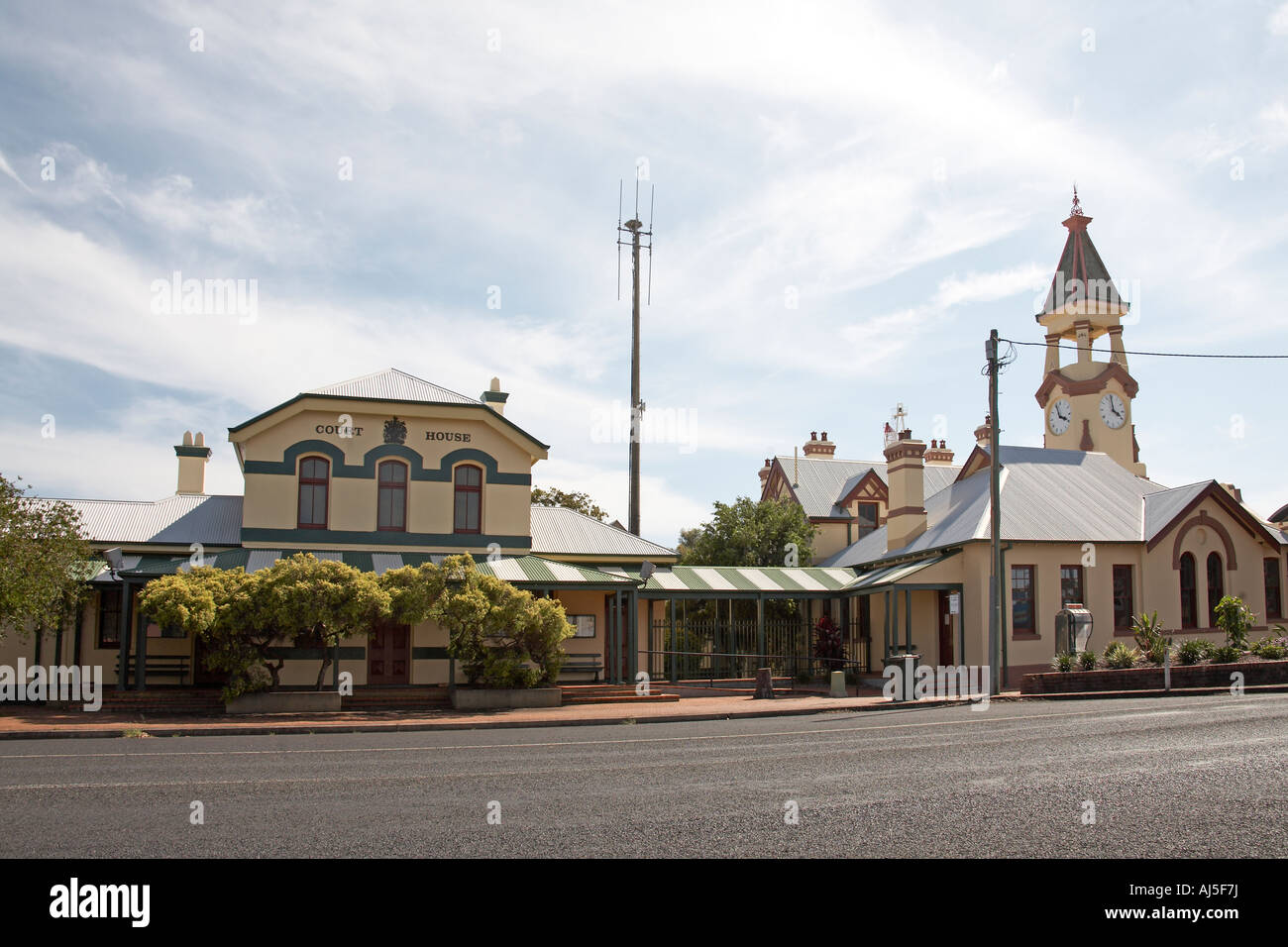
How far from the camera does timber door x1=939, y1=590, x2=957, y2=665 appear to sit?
2809cm

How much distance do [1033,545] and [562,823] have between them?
21146mm

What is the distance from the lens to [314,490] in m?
25.8

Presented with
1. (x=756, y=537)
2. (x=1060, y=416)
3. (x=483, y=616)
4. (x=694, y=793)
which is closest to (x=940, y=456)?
(x=1060, y=416)

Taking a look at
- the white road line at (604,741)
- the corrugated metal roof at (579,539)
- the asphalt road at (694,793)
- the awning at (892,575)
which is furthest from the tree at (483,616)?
the awning at (892,575)

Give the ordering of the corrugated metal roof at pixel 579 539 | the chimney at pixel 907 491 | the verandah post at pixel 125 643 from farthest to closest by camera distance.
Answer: the chimney at pixel 907 491, the corrugated metal roof at pixel 579 539, the verandah post at pixel 125 643

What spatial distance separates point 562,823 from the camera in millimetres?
8500

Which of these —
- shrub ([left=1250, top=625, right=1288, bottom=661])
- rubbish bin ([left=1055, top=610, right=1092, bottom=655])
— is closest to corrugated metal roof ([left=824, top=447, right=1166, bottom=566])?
rubbish bin ([left=1055, top=610, right=1092, bottom=655])

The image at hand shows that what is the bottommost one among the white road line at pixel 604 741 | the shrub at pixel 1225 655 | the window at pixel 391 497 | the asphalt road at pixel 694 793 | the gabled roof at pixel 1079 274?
the white road line at pixel 604 741

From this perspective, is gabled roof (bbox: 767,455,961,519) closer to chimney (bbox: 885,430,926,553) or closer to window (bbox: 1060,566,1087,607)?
chimney (bbox: 885,430,926,553)

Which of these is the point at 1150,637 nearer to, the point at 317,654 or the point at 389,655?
the point at 389,655

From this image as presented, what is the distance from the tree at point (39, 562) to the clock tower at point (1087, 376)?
38.7 metres

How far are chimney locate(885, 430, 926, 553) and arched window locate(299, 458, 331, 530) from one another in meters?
16.2

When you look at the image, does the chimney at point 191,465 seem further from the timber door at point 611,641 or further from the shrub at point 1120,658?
the shrub at point 1120,658

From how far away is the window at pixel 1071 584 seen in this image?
27.0m
